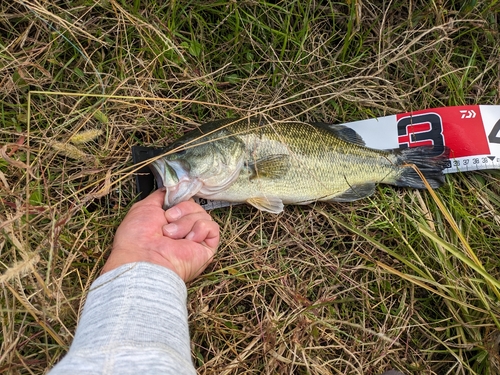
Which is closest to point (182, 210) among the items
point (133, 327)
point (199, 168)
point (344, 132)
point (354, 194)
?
point (199, 168)

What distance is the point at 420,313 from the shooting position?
3021 mm

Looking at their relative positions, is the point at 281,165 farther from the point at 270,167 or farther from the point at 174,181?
the point at 174,181

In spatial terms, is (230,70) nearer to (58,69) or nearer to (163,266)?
(58,69)

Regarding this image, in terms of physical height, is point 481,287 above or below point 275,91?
below

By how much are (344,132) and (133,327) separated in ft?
7.37

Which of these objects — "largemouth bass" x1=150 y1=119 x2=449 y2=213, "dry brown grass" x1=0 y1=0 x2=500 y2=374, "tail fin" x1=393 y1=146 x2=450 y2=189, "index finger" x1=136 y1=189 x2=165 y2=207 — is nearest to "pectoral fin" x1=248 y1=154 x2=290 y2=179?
"largemouth bass" x1=150 y1=119 x2=449 y2=213

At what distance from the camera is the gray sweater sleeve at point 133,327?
151 centimetres

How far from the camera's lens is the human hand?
7.64 ft

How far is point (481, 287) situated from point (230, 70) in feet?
8.65

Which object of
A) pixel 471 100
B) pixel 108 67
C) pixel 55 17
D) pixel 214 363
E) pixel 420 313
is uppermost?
pixel 55 17

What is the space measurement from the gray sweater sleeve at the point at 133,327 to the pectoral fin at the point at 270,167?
107cm

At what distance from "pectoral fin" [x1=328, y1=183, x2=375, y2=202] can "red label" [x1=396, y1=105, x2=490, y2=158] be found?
545 mm

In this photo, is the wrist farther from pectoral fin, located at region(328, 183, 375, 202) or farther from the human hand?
pectoral fin, located at region(328, 183, 375, 202)

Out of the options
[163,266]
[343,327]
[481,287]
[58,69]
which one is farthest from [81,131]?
[481,287]
